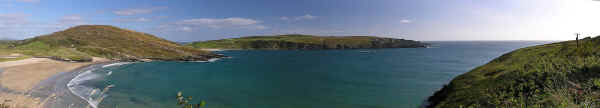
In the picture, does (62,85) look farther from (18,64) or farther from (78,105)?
(18,64)

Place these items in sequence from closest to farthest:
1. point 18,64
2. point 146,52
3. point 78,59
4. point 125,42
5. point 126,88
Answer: point 126,88
point 18,64
point 78,59
point 146,52
point 125,42

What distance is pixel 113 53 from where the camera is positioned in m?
100

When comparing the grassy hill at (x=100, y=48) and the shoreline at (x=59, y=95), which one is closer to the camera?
the shoreline at (x=59, y=95)

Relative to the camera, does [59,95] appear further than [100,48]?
No

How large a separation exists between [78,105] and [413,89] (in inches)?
1861

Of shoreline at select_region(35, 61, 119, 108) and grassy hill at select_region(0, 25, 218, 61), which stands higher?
grassy hill at select_region(0, 25, 218, 61)

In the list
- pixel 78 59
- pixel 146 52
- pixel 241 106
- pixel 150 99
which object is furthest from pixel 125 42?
pixel 241 106

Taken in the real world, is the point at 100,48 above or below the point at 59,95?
above

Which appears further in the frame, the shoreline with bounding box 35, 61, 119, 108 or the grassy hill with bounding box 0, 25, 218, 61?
the grassy hill with bounding box 0, 25, 218, 61

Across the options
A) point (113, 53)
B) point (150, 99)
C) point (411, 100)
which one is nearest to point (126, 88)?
point (150, 99)

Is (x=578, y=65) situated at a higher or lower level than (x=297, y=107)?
higher

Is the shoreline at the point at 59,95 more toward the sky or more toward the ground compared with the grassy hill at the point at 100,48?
more toward the ground

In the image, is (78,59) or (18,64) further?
(78,59)

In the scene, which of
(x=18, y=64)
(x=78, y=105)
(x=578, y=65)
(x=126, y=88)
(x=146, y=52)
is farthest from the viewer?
(x=146, y=52)
